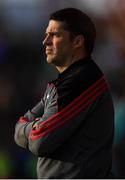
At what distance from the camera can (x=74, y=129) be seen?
120cm

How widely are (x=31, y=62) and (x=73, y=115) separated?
151 cm

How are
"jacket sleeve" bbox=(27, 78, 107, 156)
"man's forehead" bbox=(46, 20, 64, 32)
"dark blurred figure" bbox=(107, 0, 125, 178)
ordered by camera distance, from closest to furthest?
1. "jacket sleeve" bbox=(27, 78, 107, 156)
2. "man's forehead" bbox=(46, 20, 64, 32)
3. "dark blurred figure" bbox=(107, 0, 125, 178)

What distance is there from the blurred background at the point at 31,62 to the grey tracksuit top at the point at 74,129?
52.5 inches

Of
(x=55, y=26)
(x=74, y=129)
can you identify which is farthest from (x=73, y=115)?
(x=55, y=26)

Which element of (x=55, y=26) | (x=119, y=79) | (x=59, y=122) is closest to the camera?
(x=59, y=122)

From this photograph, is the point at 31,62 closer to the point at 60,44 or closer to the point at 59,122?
the point at 60,44

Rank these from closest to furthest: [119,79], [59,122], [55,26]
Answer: [59,122], [55,26], [119,79]

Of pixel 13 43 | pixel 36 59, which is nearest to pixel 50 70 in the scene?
pixel 36 59

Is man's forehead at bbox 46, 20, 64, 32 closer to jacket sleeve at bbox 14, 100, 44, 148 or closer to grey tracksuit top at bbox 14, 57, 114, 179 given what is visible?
grey tracksuit top at bbox 14, 57, 114, 179

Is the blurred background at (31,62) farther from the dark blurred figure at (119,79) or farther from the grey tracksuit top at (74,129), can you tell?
the grey tracksuit top at (74,129)

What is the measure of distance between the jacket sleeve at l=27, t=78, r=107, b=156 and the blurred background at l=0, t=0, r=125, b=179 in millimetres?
1378

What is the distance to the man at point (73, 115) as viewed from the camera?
120 centimetres

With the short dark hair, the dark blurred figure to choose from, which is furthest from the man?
the dark blurred figure

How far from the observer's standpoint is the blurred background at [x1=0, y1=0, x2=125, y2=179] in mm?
2590
